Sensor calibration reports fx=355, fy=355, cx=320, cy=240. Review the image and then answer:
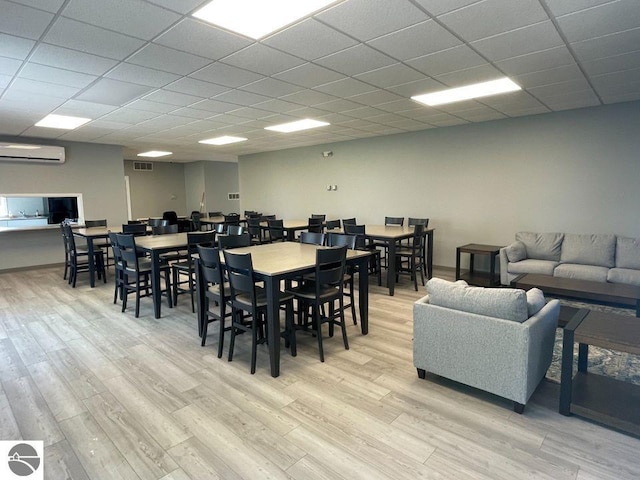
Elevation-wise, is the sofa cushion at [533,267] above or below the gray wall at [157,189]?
below

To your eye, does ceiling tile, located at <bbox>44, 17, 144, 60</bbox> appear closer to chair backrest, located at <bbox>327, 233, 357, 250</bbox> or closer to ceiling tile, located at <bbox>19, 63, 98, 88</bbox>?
ceiling tile, located at <bbox>19, 63, 98, 88</bbox>

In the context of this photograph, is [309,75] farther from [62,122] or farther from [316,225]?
[62,122]

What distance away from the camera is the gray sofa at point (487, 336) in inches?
89.3

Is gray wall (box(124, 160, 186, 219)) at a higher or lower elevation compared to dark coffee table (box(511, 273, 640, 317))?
higher

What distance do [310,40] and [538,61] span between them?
214 centimetres

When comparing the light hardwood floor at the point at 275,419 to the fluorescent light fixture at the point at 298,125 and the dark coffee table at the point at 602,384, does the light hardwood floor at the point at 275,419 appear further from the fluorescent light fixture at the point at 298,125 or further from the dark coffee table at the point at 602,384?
the fluorescent light fixture at the point at 298,125

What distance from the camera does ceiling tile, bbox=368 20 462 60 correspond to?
261cm

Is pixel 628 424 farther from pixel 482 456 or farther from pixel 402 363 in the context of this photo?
→ pixel 402 363

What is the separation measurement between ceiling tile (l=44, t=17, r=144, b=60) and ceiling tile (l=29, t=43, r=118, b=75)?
110 mm

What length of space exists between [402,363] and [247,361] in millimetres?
1364

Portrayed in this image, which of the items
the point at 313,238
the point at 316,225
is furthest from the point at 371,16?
the point at 316,225

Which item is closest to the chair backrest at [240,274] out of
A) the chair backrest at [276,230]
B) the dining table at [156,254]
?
the dining table at [156,254]

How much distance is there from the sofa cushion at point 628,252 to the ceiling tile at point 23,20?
649 centimetres

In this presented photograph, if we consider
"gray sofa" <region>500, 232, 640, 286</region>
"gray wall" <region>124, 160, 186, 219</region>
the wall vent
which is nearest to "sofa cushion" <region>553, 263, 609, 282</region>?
"gray sofa" <region>500, 232, 640, 286</region>
